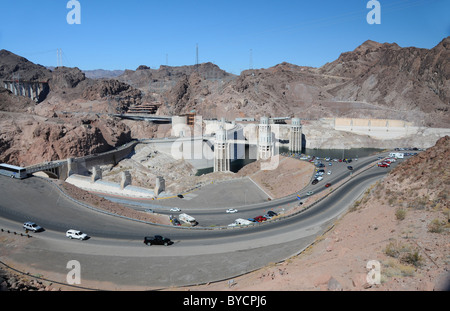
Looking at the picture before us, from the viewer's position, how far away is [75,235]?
84.8 ft

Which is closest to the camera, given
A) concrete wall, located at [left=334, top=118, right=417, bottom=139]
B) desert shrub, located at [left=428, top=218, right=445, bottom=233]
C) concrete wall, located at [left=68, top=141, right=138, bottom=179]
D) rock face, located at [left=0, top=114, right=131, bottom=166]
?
desert shrub, located at [left=428, top=218, right=445, bottom=233]

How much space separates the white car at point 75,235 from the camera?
25.8 m

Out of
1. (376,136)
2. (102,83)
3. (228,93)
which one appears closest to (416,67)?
(376,136)

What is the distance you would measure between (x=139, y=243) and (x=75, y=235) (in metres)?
5.08

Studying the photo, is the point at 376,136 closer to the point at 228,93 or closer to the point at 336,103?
the point at 336,103

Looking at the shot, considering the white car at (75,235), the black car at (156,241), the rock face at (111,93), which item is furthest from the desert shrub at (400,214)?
the rock face at (111,93)

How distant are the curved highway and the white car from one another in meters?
0.45

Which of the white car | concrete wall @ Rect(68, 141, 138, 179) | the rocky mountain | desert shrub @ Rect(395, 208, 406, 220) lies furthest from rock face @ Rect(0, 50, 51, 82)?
desert shrub @ Rect(395, 208, 406, 220)

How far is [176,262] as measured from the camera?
899 inches

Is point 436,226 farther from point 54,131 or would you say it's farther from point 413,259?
point 54,131

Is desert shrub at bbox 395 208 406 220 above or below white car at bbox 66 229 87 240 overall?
above

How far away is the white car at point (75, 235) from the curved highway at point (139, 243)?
446mm

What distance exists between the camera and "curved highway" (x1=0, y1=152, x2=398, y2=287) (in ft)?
69.4

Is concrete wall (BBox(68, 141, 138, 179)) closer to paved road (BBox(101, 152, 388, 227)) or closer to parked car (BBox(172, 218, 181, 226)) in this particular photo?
paved road (BBox(101, 152, 388, 227))
